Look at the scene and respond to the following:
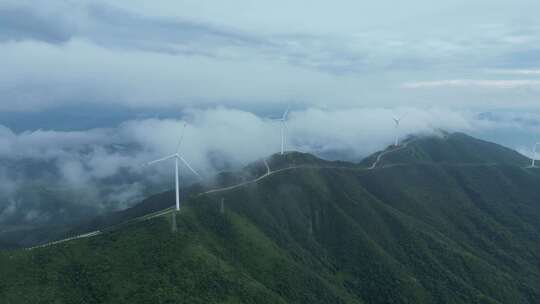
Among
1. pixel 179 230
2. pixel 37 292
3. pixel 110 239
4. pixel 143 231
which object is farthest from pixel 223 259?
pixel 37 292

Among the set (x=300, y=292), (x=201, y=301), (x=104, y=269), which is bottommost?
(x=300, y=292)

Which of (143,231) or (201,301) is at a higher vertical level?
(143,231)

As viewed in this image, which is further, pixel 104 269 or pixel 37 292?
pixel 104 269

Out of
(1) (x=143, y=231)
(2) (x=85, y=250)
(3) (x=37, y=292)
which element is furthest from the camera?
(1) (x=143, y=231)

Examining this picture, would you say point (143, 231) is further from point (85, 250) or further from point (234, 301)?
point (234, 301)

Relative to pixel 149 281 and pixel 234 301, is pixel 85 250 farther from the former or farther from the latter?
pixel 234 301

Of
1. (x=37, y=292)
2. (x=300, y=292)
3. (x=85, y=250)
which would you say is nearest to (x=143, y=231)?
(x=85, y=250)

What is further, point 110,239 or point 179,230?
point 179,230

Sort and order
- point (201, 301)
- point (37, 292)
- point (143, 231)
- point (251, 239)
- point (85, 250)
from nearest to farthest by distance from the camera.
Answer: point (37, 292) → point (201, 301) → point (85, 250) → point (143, 231) → point (251, 239)

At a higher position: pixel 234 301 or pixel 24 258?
pixel 24 258
